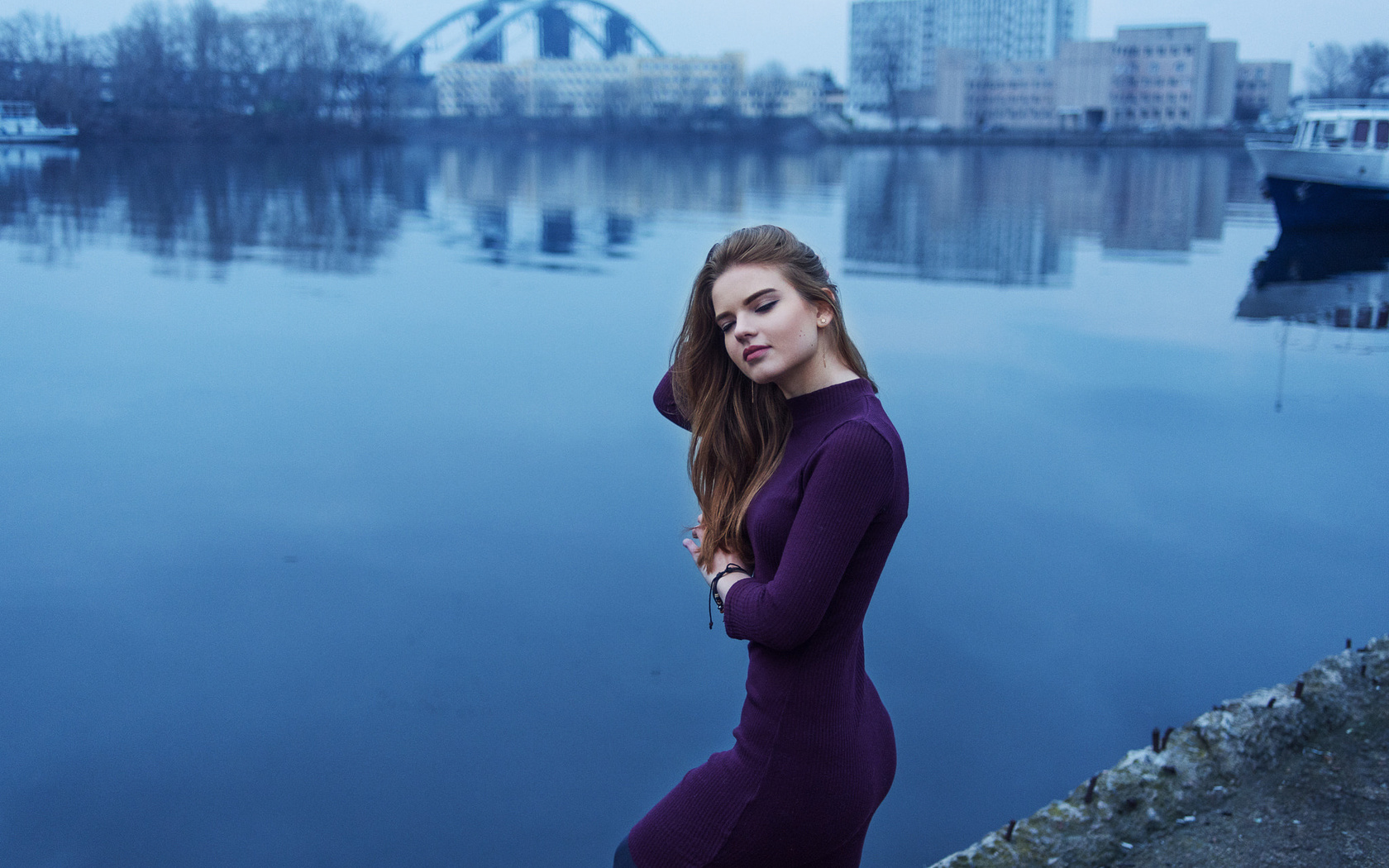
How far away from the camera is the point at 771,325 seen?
1827 millimetres

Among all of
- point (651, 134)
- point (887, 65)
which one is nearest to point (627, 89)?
point (651, 134)

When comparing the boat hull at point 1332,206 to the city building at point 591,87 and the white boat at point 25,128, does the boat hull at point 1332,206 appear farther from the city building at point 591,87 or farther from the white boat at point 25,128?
the city building at point 591,87

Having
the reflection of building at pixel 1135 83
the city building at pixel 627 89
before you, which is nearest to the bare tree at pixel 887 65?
the city building at pixel 627 89

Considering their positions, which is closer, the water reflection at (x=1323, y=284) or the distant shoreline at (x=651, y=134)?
the water reflection at (x=1323, y=284)

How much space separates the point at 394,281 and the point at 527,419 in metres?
6.46

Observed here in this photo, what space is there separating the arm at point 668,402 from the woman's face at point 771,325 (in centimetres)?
43

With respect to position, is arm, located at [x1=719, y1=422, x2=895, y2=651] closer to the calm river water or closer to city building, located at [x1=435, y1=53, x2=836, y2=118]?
the calm river water

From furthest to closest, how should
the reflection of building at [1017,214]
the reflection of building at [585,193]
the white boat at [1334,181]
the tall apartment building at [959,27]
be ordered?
the tall apartment building at [959,27]
the white boat at [1334,181]
the reflection of building at [585,193]
the reflection of building at [1017,214]

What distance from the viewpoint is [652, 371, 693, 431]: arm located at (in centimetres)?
229

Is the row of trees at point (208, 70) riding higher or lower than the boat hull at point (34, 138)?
higher

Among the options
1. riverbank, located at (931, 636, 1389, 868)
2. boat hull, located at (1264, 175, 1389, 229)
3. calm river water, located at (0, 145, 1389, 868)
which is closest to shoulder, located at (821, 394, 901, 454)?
riverbank, located at (931, 636, 1389, 868)

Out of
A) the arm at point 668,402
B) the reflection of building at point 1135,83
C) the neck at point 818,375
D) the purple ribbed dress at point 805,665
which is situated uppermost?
the reflection of building at point 1135,83

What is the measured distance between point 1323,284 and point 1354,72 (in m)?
54.2

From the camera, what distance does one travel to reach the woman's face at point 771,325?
6.00 feet
